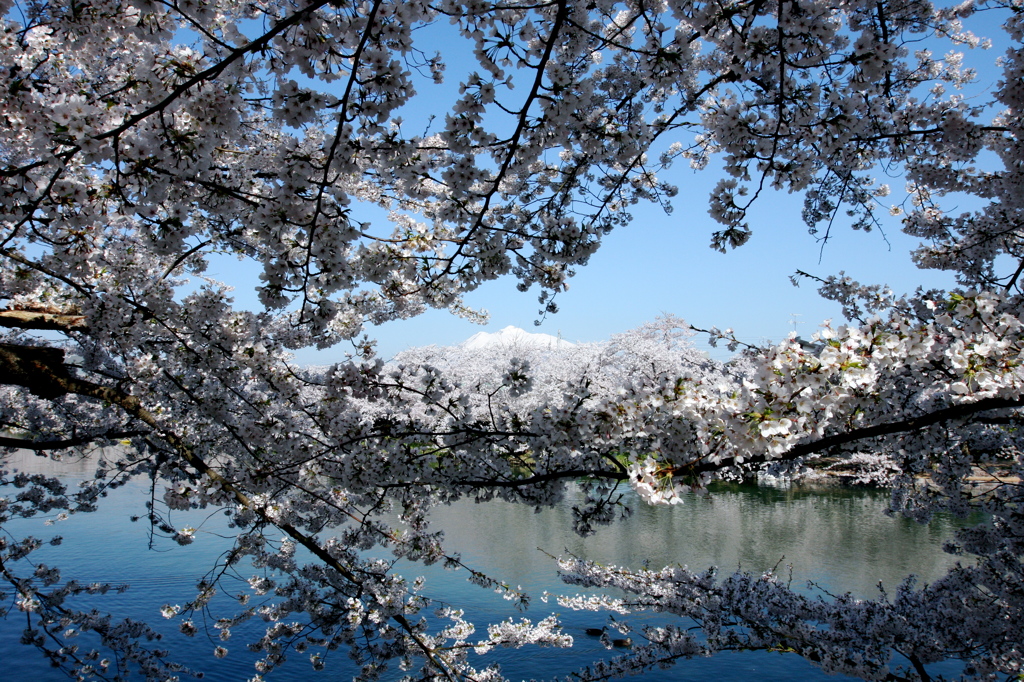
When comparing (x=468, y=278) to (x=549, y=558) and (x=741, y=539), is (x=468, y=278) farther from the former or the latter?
(x=741, y=539)

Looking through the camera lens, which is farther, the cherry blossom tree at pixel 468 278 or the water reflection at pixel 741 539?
the water reflection at pixel 741 539

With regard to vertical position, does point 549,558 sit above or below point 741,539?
below

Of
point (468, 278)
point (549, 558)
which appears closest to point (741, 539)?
point (549, 558)

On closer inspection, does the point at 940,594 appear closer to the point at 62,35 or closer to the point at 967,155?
the point at 967,155

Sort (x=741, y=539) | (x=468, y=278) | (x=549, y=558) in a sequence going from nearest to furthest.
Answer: (x=468, y=278)
(x=549, y=558)
(x=741, y=539)

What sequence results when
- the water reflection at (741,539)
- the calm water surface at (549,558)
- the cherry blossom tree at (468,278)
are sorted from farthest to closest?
the water reflection at (741,539) → the calm water surface at (549,558) → the cherry blossom tree at (468,278)

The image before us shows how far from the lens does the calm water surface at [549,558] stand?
830 centimetres

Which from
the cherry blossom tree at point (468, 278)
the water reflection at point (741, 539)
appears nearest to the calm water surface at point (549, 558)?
the water reflection at point (741, 539)

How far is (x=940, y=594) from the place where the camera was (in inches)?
210

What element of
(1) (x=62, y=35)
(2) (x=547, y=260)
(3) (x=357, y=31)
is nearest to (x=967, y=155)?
(2) (x=547, y=260)

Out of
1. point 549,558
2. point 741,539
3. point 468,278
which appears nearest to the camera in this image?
point 468,278

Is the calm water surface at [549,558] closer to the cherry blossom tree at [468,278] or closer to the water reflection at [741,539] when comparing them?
the water reflection at [741,539]

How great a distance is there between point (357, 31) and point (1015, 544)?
6.20 m

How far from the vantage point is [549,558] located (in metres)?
13.0
